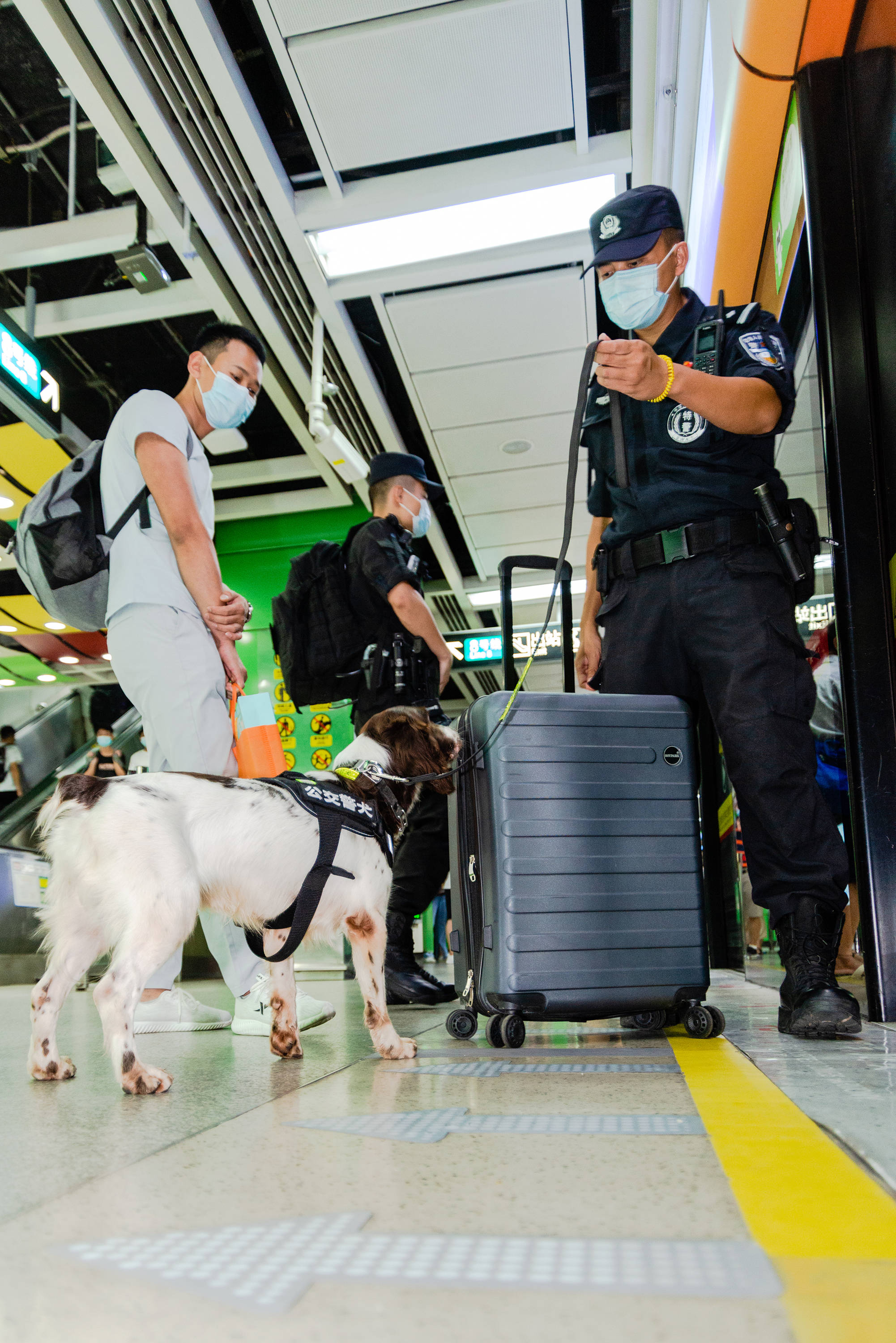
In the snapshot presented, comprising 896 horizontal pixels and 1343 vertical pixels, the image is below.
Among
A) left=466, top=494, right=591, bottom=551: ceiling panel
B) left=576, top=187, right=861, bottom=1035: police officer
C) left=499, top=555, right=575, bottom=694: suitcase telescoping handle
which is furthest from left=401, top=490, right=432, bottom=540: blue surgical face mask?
left=466, top=494, right=591, bottom=551: ceiling panel

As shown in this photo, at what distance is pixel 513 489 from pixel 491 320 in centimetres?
280

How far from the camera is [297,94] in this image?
4629 mm

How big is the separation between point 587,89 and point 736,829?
424 centimetres

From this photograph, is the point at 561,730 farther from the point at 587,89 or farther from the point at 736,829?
the point at 587,89

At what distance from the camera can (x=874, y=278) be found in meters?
2.71

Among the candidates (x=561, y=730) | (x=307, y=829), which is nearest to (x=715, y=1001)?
(x=561, y=730)

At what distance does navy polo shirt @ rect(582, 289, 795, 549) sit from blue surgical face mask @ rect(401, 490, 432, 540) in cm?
148

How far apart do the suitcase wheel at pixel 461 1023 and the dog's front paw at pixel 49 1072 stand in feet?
2.91

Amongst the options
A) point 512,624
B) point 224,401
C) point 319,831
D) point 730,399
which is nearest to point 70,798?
point 319,831

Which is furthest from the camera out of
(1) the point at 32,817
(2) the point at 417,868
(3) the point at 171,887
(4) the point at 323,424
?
(1) the point at 32,817

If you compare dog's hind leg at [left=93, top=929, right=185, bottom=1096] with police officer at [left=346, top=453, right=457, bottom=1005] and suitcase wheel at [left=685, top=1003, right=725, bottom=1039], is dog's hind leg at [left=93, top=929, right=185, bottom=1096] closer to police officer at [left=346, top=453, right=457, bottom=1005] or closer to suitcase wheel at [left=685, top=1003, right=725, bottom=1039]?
suitcase wheel at [left=685, top=1003, right=725, bottom=1039]

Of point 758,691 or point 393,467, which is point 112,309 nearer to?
point 393,467

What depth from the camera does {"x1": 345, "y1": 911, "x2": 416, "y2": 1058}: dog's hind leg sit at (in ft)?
7.11

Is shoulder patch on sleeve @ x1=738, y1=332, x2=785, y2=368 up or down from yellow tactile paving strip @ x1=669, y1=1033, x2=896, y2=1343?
up
